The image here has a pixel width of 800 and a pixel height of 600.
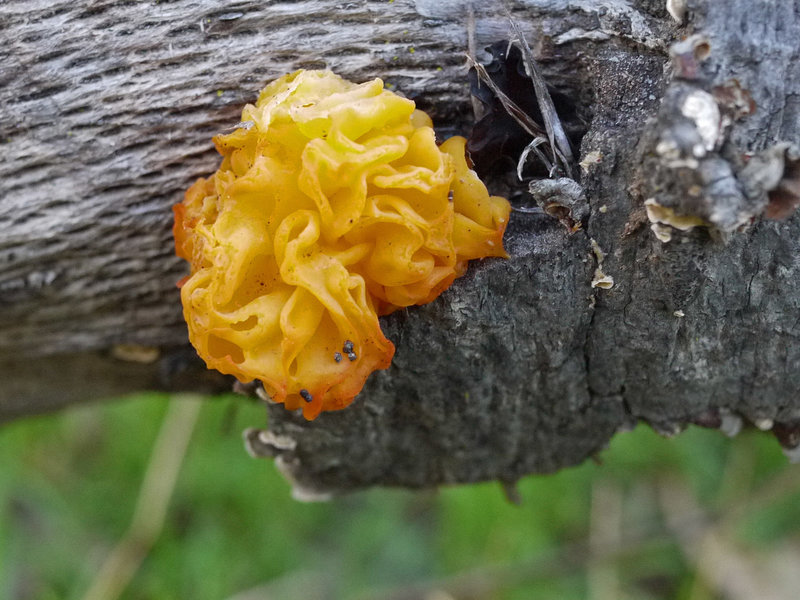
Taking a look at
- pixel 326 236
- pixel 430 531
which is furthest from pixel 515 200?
pixel 430 531

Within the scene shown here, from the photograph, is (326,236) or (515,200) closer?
(326,236)

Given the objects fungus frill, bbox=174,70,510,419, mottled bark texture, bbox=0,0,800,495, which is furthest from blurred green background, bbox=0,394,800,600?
fungus frill, bbox=174,70,510,419

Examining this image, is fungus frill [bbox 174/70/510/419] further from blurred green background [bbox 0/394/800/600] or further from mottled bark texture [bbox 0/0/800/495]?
blurred green background [bbox 0/394/800/600]

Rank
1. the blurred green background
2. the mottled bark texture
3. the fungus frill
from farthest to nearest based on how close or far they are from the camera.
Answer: the blurred green background → the fungus frill → the mottled bark texture

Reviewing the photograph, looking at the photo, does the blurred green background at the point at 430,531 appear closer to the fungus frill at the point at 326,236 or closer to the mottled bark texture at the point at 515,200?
the mottled bark texture at the point at 515,200

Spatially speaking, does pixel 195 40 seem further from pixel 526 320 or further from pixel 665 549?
pixel 665 549

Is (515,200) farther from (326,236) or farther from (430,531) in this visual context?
(430,531)

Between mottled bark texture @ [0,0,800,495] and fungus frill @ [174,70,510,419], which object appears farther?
fungus frill @ [174,70,510,419]
